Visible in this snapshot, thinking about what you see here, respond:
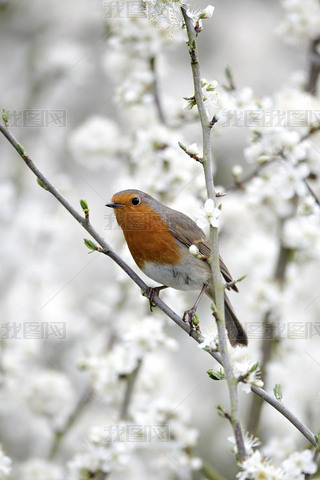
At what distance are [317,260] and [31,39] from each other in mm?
5242

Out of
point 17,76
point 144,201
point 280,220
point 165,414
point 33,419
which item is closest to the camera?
point 144,201

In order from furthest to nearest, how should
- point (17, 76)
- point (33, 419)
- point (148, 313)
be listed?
point (17, 76), point (33, 419), point (148, 313)

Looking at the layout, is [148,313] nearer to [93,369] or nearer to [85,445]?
[93,369]

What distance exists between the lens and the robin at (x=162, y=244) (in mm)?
4891

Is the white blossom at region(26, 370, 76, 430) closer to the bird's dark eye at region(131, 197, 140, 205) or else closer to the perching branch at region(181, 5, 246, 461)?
the bird's dark eye at region(131, 197, 140, 205)

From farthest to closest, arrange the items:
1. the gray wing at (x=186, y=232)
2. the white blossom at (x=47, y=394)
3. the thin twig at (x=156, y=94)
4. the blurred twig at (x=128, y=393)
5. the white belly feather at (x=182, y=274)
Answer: the white blossom at (x=47, y=394)
the thin twig at (x=156, y=94)
the blurred twig at (x=128, y=393)
the gray wing at (x=186, y=232)
the white belly feather at (x=182, y=274)

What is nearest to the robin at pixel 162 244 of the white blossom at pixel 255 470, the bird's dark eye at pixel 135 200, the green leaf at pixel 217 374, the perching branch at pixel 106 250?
the bird's dark eye at pixel 135 200

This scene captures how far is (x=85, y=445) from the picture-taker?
5.29 m

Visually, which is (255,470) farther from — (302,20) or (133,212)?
(302,20)

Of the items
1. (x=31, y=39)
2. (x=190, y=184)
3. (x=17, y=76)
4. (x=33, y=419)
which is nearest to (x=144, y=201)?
(x=190, y=184)

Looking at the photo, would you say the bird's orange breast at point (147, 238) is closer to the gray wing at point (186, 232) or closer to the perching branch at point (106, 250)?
the gray wing at point (186, 232)

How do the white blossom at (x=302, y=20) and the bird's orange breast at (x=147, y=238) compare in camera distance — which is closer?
the bird's orange breast at (x=147, y=238)

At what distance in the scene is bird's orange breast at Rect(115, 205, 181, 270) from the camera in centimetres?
490

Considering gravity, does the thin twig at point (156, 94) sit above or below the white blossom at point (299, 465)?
above
